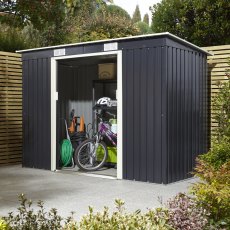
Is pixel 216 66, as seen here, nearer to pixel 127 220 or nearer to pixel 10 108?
pixel 10 108

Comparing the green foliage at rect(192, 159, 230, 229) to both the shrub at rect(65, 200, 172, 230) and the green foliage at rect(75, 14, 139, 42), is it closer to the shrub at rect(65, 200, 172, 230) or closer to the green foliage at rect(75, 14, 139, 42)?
the shrub at rect(65, 200, 172, 230)

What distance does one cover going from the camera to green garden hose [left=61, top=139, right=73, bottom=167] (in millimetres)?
9133

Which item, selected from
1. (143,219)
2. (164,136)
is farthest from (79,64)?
(143,219)

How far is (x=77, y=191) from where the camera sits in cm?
664

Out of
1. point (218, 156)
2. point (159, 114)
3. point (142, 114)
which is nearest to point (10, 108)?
point (142, 114)

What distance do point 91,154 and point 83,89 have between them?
1947 mm

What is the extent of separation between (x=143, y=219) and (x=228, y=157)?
275 centimetres

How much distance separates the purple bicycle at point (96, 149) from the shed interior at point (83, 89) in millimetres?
378

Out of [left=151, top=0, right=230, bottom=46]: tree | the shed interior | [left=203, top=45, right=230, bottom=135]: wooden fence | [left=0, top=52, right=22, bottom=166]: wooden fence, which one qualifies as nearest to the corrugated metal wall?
[left=203, top=45, right=230, bottom=135]: wooden fence

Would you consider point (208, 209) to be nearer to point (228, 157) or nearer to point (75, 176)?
point (228, 157)

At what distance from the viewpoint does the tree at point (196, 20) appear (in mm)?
12453

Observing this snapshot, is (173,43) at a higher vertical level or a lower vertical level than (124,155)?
higher

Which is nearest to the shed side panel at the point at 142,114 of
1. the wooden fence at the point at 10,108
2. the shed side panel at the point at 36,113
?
the shed side panel at the point at 36,113

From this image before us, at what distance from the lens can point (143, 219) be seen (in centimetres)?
301
